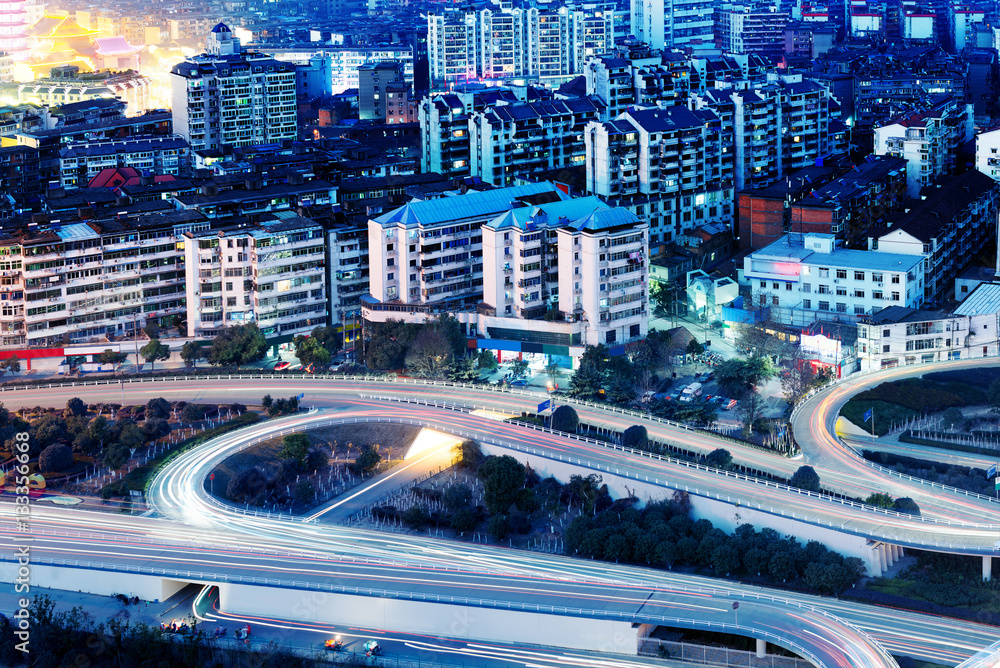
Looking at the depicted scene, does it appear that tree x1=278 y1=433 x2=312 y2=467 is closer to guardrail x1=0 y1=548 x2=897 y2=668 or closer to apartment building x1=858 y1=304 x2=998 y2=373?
guardrail x1=0 y1=548 x2=897 y2=668

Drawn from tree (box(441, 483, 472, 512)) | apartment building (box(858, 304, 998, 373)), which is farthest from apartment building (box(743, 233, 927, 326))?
tree (box(441, 483, 472, 512))

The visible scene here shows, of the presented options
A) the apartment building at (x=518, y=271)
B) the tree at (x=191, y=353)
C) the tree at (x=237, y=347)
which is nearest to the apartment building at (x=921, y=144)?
the apartment building at (x=518, y=271)

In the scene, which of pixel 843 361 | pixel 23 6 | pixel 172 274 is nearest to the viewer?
pixel 843 361

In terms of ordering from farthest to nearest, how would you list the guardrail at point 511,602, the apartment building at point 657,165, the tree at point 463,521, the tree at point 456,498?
the apartment building at point 657,165, the tree at point 456,498, the tree at point 463,521, the guardrail at point 511,602

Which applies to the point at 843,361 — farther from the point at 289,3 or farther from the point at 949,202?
the point at 289,3

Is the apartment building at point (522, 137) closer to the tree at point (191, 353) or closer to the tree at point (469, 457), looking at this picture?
the tree at point (191, 353)

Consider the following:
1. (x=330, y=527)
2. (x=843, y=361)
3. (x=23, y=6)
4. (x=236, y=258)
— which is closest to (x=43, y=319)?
(x=236, y=258)
